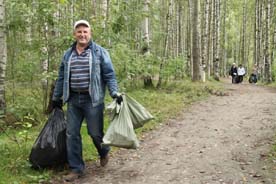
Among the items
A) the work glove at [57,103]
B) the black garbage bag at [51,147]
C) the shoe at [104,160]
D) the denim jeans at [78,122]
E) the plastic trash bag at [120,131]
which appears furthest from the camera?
the shoe at [104,160]

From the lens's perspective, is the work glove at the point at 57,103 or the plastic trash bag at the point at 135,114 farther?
the work glove at the point at 57,103

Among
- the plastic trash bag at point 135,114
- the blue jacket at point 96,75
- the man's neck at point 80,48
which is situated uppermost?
the man's neck at point 80,48

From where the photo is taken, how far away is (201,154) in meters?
6.59

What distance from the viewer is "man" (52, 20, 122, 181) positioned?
533 centimetres

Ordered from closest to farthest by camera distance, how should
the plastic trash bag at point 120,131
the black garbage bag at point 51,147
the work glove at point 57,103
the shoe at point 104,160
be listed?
1. the plastic trash bag at point 120,131
2. the black garbage bag at point 51,147
3. the work glove at point 57,103
4. the shoe at point 104,160

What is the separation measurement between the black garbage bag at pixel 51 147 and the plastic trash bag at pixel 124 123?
786 mm

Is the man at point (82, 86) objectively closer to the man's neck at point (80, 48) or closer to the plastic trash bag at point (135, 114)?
the man's neck at point (80, 48)

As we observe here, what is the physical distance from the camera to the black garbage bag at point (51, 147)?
18.2 ft

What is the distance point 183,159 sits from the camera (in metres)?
6.34

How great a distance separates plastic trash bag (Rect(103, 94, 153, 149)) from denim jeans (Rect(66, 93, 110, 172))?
0.24 meters

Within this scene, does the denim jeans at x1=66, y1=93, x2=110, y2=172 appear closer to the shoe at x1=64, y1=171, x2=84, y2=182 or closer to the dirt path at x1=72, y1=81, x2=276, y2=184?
the shoe at x1=64, y1=171, x2=84, y2=182

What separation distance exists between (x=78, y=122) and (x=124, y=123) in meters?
0.66

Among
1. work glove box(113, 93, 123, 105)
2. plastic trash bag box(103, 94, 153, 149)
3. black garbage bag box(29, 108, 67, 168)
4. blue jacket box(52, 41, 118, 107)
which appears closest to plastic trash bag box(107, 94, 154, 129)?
plastic trash bag box(103, 94, 153, 149)

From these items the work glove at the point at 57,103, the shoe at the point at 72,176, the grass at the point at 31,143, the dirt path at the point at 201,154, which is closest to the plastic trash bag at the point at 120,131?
the dirt path at the point at 201,154
